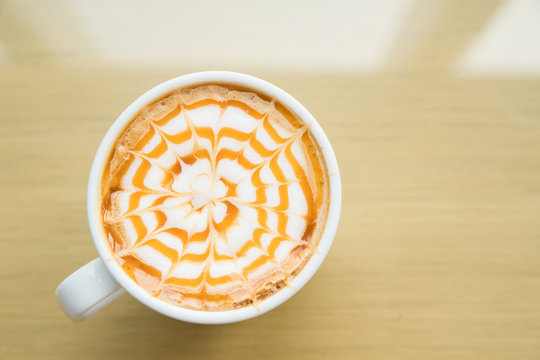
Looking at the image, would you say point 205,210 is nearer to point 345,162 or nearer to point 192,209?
point 192,209

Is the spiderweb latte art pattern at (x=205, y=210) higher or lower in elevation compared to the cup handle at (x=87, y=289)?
higher

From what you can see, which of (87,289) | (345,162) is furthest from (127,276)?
(345,162)

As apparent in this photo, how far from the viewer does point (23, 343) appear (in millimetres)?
666

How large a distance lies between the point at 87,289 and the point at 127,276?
49 millimetres

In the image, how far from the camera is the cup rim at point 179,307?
0.48m

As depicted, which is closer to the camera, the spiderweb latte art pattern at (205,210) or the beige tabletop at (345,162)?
the spiderweb latte art pattern at (205,210)

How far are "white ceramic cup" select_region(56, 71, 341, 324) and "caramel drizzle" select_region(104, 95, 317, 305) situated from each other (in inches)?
0.7

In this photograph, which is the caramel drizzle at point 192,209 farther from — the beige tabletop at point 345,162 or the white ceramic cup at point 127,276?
the beige tabletop at point 345,162

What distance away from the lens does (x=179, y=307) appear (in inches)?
18.9

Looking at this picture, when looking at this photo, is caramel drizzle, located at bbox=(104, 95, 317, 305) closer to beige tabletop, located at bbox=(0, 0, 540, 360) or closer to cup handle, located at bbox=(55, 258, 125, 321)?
cup handle, located at bbox=(55, 258, 125, 321)

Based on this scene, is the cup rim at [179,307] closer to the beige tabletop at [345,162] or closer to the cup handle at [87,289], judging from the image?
the cup handle at [87,289]

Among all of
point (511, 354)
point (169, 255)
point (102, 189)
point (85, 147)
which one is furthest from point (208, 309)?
point (511, 354)

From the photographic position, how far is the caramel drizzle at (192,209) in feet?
1.62

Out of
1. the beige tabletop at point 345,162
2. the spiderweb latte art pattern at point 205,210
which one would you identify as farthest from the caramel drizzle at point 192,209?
the beige tabletop at point 345,162
